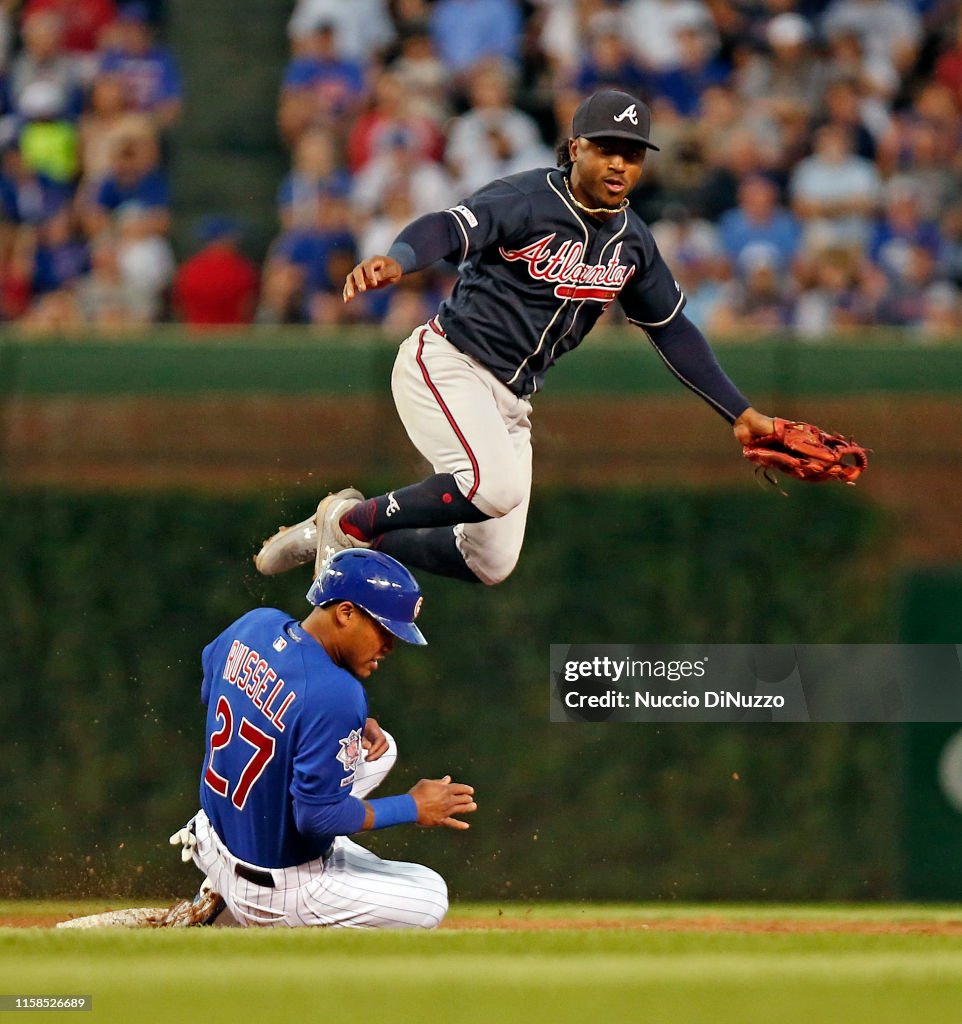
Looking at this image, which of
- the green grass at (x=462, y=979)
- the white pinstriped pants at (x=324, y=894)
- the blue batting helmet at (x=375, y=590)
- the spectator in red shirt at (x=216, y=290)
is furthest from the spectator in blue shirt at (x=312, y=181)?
the green grass at (x=462, y=979)

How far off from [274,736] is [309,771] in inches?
7.6

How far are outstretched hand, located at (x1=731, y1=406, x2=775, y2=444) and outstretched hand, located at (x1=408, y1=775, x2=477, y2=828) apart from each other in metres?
Result: 1.40

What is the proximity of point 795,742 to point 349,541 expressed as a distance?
310 cm

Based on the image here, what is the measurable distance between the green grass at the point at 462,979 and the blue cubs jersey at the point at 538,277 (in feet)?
5.96

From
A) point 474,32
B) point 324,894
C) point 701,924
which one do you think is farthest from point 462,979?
point 474,32

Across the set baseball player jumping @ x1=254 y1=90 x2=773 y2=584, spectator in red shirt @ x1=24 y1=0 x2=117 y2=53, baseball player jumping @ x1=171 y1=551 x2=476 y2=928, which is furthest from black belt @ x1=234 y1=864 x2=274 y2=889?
spectator in red shirt @ x1=24 y1=0 x2=117 y2=53

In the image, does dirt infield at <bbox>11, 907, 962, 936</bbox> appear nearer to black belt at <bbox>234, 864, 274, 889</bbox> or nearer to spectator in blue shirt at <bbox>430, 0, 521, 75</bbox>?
black belt at <bbox>234, 864, 274, 889</bbox>

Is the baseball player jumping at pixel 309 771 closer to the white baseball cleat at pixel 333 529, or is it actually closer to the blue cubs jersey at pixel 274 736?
the blue cubs jersey at pixel 274 736

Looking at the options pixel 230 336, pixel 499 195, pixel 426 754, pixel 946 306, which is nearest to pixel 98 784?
pixel 426 754

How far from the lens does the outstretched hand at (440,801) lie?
4871 mm

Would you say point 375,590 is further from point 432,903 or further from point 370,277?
point 432,903

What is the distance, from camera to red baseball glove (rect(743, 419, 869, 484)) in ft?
17.7

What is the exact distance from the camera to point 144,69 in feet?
32.0

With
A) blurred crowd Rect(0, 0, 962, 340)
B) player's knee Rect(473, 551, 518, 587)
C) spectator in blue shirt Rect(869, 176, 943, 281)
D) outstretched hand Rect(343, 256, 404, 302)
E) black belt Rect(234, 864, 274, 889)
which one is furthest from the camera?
spectator in blue shirt Rect(869, 176, 943, 281)
